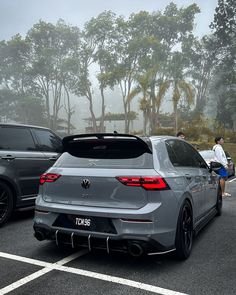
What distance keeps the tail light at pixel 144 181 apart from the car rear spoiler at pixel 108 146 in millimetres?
341

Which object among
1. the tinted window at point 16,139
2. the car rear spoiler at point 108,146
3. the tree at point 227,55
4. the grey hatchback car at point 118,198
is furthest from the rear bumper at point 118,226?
the tree at point 227,55

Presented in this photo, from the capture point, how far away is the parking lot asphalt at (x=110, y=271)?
3.57 m

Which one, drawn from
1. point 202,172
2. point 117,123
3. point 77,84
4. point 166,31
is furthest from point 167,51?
point 202,172

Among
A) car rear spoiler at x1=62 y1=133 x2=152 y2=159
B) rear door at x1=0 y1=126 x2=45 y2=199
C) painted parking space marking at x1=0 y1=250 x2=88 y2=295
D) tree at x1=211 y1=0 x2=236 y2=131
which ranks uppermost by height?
tree at x1=211 y1=0 x2=236 y2=131

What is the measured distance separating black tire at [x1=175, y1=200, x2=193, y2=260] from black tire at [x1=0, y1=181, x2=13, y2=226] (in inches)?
126

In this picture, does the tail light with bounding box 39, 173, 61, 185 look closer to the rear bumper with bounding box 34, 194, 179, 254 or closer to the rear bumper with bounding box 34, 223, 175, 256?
the rear bumper with bounding box 34, 194, 179, 254

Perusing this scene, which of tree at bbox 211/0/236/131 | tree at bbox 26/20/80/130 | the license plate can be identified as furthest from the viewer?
tree at bbox 26/20/80/130

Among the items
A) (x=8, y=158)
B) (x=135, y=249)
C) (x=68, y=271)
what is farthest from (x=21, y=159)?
(x=135, y=249)

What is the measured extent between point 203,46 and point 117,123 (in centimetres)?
2084

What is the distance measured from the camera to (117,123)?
66125mm

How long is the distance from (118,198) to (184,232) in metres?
1.05

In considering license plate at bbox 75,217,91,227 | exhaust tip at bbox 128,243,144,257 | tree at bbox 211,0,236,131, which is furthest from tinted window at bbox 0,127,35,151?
tree at bbox 211,0,236,131

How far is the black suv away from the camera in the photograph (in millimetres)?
6154

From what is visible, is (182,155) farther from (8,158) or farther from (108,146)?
(8,158)
